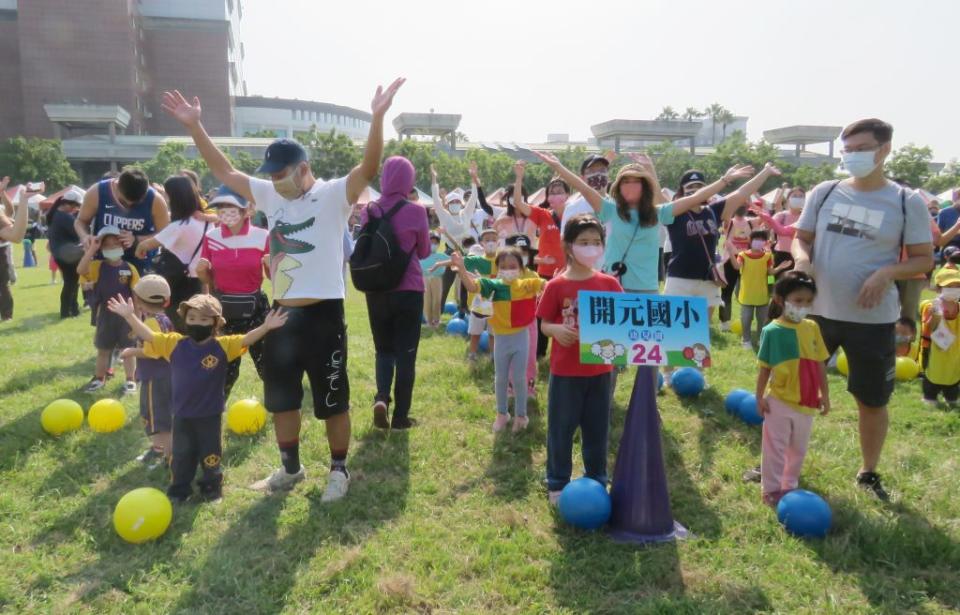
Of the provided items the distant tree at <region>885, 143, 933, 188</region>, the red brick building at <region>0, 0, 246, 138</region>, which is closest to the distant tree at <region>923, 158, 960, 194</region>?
the distant tree at <region>885, 143, 933, 188</region>

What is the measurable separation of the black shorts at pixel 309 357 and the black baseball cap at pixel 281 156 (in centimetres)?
89

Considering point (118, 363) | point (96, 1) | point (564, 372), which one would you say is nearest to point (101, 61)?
point (96, 1)

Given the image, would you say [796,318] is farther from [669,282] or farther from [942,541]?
[669,282]

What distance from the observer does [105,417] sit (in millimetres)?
5625

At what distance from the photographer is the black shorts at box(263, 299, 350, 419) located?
164 inches

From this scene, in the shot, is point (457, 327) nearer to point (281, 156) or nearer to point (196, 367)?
point (196, 367)

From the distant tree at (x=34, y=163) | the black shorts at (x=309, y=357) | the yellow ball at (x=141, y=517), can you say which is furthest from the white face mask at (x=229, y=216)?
the distant tree at (x=34, y=163)

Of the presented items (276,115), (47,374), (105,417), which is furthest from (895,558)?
(276,115)

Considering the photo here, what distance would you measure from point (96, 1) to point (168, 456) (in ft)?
315

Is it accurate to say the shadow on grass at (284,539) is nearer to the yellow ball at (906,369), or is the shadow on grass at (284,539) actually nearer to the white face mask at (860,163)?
the white face mask at (860,163)

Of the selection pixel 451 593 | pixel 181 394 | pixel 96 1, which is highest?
pixel 96 1

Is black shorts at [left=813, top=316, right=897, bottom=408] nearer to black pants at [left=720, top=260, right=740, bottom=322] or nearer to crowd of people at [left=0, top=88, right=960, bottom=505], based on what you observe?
crowd of people at [left=0, top=88, right=960, bottom=505]

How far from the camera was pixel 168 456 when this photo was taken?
16.0 feet

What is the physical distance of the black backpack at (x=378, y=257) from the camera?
5184 millimetres
